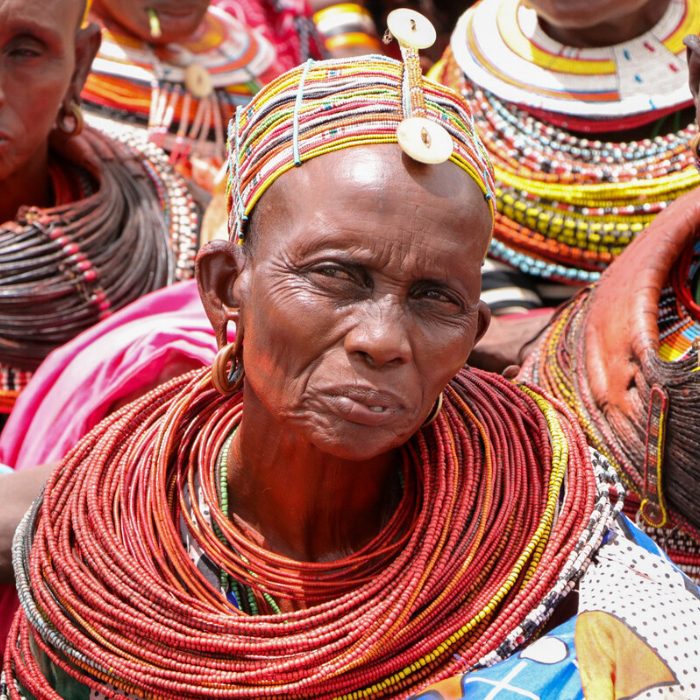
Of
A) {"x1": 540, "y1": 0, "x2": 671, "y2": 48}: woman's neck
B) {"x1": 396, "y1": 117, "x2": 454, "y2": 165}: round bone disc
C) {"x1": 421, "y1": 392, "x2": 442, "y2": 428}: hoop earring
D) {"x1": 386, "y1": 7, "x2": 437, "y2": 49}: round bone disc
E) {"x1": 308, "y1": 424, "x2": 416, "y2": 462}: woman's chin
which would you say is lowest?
{"x1": 421, "y1": 392, "x2": 442, "y2": 428}: hoop earring

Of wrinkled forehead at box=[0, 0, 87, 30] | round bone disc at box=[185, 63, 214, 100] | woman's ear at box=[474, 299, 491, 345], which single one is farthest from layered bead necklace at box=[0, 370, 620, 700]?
round bone disc at box=[185, 63, 214, 100]

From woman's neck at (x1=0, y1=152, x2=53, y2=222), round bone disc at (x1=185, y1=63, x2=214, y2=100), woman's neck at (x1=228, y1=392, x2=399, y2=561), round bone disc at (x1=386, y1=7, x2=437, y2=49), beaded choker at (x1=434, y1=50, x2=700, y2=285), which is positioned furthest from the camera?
round bone disc at (x1=185, y1=63, x2=214, y2=100)

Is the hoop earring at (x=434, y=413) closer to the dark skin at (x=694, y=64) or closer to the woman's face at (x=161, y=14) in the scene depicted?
the dark skin at (x=694, y=64)

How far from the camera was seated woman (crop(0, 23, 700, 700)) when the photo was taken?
6.03ft

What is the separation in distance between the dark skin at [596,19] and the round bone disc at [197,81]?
1.58m

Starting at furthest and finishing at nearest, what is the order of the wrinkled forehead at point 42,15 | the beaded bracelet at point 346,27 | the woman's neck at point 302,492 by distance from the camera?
the beaded bracelet at point 346,27 < the wrinkled forehead at point 42,15 < the woman's neck at point 302,492

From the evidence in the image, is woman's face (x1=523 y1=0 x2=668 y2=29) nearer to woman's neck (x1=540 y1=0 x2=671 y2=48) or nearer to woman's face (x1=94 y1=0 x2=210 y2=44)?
woman's neck (x1=540 y1=0 x2=671 y2=48)

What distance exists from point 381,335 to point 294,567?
1.58 feet

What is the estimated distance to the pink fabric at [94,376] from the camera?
107 inches

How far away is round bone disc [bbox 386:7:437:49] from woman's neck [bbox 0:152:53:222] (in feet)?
5.48

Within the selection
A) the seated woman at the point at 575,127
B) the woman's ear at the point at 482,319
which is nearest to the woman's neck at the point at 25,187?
the seated woman at the point at 575,127

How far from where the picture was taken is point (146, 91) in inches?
182

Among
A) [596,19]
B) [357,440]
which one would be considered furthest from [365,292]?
[596,19]

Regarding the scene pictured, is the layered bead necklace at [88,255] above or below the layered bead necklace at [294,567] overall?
below
